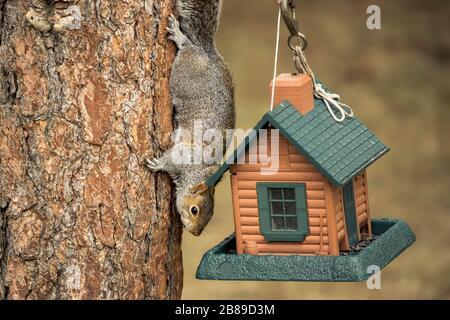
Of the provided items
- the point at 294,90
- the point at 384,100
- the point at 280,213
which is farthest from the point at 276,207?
the point at 384,100

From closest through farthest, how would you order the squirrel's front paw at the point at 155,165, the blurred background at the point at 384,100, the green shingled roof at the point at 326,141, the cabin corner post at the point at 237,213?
the green shingled roof at the point at 326,141 < the cabin corner post at the point at 237,213 < the squirrel's front paw at the point at 155,165 < the blurred background at the point at 384,100

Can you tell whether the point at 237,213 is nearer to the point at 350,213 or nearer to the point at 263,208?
the point at 263,208

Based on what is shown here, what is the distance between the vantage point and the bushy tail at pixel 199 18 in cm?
324

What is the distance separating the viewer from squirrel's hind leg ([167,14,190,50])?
321cm

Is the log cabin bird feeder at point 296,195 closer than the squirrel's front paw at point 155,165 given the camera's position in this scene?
Yes

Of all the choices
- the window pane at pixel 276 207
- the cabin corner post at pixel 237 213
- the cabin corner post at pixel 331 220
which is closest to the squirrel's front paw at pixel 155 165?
the cabin corner post at pixel 237 213

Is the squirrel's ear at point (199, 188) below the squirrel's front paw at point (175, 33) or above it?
below

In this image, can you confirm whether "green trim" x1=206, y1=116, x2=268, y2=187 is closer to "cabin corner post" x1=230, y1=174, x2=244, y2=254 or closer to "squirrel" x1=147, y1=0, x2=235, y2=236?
"cabin corner post" x1=230, y1=174, x2=244, y2=254

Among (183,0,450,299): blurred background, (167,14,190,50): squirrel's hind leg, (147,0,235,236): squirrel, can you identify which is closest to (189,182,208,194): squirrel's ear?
(147,0,235,236): squirrel

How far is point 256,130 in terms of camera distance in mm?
2998

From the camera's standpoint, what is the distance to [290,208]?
304 centimetres

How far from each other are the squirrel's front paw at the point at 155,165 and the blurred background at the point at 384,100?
92.0 inches

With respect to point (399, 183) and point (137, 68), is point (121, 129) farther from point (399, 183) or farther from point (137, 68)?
point (399, 183)

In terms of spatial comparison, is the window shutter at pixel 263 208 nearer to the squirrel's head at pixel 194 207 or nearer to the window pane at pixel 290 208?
the window pane at pixel 290 208
